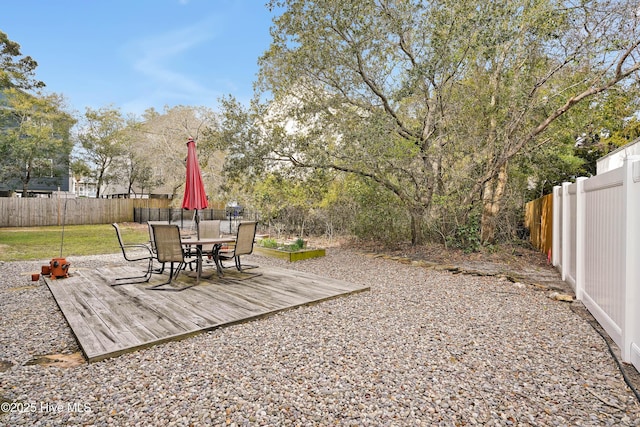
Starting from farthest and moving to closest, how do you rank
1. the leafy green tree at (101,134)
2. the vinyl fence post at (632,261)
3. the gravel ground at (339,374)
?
the leafy green tree at (101,134) → the vinyl fence post at (632,261) → the gravel ground at (339,374)

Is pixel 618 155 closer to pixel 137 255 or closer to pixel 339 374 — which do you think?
pixel 339 374

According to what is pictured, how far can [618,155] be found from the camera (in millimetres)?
7645

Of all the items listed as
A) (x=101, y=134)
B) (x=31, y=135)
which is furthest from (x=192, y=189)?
(x=101, y=134)

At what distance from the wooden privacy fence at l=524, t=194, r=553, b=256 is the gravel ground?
3.49 m

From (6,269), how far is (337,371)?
283 inches

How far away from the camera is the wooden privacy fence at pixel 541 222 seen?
6516 millimetres

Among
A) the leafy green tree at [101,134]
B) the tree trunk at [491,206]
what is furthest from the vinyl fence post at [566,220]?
the leafy green tree at [101,134]

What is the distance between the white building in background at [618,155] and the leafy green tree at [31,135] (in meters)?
22.9

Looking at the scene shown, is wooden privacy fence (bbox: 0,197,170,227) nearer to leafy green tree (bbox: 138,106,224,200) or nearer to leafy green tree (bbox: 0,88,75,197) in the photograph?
leafy green tree (bbox: 0,88,75,197)

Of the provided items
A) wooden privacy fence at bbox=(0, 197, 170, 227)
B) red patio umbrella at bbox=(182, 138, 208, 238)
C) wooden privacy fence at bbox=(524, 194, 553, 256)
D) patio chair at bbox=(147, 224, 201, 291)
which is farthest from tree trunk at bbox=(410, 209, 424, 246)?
wooden privacy fence at bbox=(0, 197, 170, 227)

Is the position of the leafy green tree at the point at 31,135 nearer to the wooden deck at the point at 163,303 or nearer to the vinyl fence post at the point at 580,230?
the wooden deck at the point at 163,303

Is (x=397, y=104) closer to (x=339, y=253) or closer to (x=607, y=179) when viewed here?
(x=339, y=253)

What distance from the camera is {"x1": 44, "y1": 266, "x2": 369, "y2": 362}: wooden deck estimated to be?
9.28 ft

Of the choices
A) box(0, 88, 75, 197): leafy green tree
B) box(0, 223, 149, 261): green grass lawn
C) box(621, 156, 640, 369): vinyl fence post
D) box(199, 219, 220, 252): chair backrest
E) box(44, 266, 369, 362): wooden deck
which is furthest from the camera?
box(0, 88, 75, 197): leafy green tree
